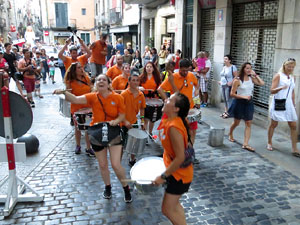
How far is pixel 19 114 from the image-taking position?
4.15 metres

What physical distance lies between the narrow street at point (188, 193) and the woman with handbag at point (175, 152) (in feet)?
3.12

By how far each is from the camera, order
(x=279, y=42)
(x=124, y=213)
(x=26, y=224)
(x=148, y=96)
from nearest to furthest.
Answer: (x=26, y=224)
(x=124, y=213)
(x=148, y=96)
(x=279, y=42)

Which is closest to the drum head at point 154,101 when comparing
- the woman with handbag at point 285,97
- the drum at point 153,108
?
the drum at point 153,108

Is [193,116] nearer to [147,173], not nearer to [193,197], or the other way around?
[193,197]

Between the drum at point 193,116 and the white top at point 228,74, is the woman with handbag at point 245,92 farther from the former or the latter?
the white top at point 228,74

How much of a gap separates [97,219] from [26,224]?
35.2 inches

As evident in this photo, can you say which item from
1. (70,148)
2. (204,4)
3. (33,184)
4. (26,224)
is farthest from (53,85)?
(26,224)

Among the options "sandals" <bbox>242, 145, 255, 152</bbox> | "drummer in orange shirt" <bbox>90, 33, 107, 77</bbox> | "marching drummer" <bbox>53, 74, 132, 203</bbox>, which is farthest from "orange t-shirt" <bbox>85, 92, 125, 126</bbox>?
"drummer in orange shirt" <bbox>90, 33, 107, 77</bbox>

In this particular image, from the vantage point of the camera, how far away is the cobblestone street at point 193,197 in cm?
410

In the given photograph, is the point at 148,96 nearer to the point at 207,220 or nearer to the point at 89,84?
the point at 89,84

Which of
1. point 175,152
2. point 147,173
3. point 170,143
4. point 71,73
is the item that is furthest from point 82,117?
point 175,152

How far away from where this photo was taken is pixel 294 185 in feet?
16.6

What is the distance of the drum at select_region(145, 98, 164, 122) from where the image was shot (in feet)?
20.0

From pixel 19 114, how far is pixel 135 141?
5.32 ft
